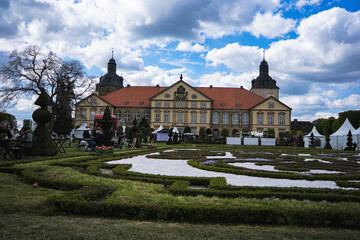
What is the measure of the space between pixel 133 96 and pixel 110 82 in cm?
1221

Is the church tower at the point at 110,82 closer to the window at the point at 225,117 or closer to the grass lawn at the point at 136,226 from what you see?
the window at the point at 225,117

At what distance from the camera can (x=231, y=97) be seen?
61062 millimetres

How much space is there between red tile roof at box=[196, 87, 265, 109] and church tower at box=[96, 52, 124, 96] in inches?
822

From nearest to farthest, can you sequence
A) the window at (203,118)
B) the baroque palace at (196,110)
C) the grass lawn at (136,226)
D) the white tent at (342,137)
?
the grass lawn at (136,226) → the white tent at (342,137) → the baroque palace at (196,110) → the window at (203,118)

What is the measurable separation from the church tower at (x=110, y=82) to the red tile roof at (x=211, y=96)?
8.29m

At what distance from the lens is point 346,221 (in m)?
3.85

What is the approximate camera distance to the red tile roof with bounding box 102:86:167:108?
2363 inches

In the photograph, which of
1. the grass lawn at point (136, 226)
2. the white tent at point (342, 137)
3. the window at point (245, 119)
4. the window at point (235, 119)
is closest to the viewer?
the grass lawn at point (136, 226)

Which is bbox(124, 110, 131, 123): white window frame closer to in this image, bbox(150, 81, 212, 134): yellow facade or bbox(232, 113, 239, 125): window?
bbox(150, 81, 212, 134): yellow facade

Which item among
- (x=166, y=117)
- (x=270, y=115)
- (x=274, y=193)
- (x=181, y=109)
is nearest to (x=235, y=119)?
(x=270, y=115)

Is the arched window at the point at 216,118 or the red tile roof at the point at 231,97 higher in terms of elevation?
the red tile roof at the point at 231,97

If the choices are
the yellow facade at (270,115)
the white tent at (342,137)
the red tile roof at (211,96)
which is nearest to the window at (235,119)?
the red tile roof at (211,96)

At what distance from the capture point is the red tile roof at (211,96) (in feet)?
195

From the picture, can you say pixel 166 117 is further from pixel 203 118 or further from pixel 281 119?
pixel 281 119
